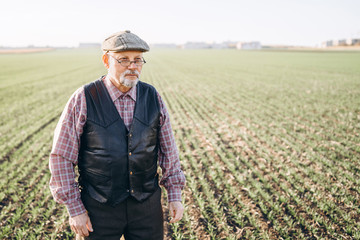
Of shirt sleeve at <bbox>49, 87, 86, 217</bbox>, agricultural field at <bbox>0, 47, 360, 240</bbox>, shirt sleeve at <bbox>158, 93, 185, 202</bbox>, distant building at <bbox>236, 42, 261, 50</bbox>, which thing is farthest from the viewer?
distant building at <bbox>236, 42, 261, 50</bbox>

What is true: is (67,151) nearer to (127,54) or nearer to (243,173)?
(127,54)

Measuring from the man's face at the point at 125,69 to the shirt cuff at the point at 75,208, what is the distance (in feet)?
3.34

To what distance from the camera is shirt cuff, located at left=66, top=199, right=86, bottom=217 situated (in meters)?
1.88

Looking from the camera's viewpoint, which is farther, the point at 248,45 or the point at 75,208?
the point at 248,45

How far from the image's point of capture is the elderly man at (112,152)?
1840 mm

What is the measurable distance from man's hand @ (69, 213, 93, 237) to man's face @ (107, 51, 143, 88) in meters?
1.11

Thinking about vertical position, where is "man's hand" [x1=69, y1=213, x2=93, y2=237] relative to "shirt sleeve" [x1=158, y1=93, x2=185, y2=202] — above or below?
below

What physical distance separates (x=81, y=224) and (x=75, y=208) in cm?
14

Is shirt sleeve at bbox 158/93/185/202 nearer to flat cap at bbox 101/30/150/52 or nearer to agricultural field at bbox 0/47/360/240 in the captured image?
flat cap at bbox 101/30/150/52

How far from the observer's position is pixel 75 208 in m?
1.90

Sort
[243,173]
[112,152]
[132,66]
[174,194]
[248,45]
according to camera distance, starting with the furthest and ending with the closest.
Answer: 1. [248,45]
2. [243,173]
3. [174,194]
4. [132,66]
5. [112,152]

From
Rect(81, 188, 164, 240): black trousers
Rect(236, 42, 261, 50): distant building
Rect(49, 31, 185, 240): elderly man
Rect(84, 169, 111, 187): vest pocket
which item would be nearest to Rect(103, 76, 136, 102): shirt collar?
Rect(49, 31, 185, 240): elderly man

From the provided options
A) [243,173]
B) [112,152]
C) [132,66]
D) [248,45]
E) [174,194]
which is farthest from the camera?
[248,45]

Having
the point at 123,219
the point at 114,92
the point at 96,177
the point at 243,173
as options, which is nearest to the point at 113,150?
the point at 96,177
